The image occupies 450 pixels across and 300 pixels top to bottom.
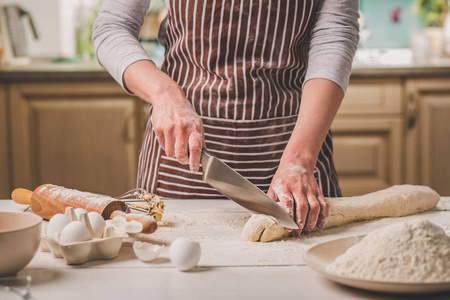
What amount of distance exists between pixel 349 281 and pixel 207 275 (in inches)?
7.0

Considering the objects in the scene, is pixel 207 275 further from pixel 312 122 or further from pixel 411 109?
pixel 411 109

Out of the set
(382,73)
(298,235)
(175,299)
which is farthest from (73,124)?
(175,299)

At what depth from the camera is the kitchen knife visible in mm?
878

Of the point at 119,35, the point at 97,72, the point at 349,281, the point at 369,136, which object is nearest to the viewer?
the point at 349,281

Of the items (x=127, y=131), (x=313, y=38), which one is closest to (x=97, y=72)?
(x=127, y=131)

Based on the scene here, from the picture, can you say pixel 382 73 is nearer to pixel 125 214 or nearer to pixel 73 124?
pixel 73 124

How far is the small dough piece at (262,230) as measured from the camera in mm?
857

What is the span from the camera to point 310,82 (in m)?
1.17

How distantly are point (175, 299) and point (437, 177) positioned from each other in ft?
6.84

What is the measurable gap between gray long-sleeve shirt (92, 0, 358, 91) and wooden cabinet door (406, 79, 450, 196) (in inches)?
50.5

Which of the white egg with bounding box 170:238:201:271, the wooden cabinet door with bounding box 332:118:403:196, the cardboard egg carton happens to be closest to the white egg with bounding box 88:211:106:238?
the cardboard egg carton

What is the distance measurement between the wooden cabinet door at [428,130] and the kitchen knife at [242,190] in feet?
5.57

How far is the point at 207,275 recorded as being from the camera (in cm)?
71

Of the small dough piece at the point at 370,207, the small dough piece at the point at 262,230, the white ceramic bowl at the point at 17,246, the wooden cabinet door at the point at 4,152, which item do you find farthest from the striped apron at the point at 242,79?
the wooden cabinet door at the point at 4,152
